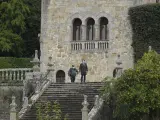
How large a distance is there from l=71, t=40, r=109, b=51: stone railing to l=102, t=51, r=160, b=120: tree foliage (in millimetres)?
9855

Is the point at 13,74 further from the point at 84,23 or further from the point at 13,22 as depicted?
the point at 13,22

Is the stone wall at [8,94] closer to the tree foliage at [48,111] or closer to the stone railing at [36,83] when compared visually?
the stone railing at [36,83]

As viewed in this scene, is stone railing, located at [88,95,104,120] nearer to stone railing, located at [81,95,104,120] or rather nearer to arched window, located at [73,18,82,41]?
stone railing, located at [81,95,104,120]

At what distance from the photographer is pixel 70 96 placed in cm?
3444

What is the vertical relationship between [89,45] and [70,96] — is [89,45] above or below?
above

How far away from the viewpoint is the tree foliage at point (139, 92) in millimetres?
28750

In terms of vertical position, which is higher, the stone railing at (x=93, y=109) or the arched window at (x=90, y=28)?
the arched window at (x=90, y=28)

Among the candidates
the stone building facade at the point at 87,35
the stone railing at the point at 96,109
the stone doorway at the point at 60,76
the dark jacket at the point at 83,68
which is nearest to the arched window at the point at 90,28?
the stone building facade at the point at 87,35

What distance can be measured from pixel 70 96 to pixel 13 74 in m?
5.14

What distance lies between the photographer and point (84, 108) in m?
30.6

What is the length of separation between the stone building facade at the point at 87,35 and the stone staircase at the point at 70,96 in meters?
4.08

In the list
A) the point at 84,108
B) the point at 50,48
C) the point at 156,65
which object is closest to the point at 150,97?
the point at 156,65

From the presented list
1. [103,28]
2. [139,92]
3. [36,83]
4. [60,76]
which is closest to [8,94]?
[36,83]

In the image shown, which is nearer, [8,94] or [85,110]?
[85,110]
